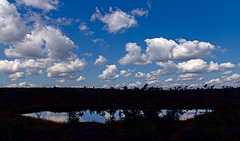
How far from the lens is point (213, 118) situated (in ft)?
65.0

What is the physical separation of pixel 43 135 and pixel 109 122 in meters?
9.19

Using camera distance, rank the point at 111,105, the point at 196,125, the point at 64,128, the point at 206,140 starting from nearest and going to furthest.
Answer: the point at 206,140 → the point at 196,125 → the point at 64,128 → the point at 111,105

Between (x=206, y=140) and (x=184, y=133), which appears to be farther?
(x=184, y=133)

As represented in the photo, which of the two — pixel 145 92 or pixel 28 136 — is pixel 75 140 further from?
pixel 145 92

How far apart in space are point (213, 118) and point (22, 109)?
4423cm

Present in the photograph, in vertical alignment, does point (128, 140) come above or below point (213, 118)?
below

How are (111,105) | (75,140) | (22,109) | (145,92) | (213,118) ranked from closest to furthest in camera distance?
(75,140)
(213,118)
(22,109)
(111,105)
(145,92)

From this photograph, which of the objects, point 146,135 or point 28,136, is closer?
point 146,135

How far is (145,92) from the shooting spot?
8556 centimetres

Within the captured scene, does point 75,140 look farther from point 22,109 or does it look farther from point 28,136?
point 22,109

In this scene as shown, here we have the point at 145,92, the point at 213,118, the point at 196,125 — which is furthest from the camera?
the point at 145,92

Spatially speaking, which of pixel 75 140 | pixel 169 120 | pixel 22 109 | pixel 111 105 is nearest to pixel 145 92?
pixel 111 105

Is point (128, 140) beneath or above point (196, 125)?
beneath

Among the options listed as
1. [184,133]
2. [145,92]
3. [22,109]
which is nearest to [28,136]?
[184,133]
